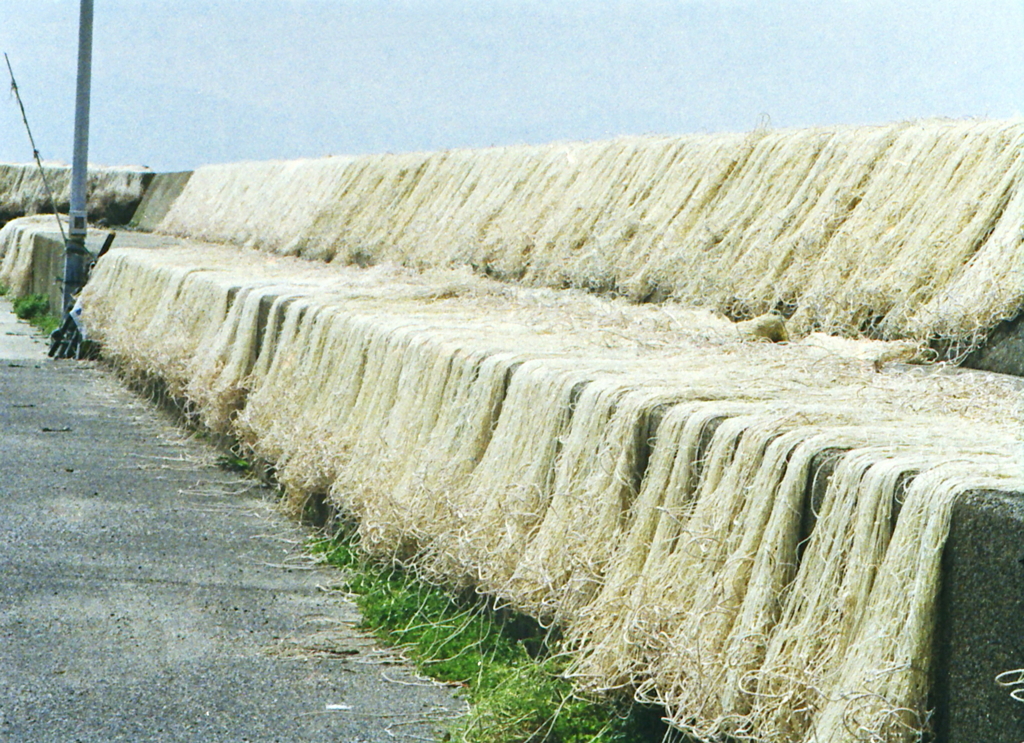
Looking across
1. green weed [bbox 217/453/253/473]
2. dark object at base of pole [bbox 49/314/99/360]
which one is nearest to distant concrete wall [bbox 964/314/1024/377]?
green weed [bbox 217/453/253/473]

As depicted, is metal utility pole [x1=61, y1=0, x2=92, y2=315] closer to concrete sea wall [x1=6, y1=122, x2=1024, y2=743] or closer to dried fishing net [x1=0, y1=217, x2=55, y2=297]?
concrete sea wall [x1=6, y1=122, x2=1024, y2=743]

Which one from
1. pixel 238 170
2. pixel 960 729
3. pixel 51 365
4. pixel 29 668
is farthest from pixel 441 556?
pixel 238 170

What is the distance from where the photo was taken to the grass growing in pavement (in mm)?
4195

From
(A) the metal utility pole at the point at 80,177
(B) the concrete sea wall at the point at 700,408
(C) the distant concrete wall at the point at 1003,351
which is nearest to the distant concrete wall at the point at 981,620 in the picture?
(B) the concrete sea wall at the point at 700,408

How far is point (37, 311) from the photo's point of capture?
61.5ft

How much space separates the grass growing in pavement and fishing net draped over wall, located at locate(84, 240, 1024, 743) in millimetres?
123

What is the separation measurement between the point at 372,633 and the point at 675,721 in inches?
84.4

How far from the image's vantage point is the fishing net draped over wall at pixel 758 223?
261 inches

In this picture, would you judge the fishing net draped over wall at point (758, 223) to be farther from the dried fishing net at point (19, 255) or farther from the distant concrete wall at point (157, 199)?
the distant concrete wall at point (157, 199)

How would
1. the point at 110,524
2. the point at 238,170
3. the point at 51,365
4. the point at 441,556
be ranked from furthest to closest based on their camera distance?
1. the point at 238,170
2. the point at 51,365
3. the point at 110,524
4. the point at 441,556

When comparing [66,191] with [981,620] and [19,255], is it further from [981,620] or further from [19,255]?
[981,620]

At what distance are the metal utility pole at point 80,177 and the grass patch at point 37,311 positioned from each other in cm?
161

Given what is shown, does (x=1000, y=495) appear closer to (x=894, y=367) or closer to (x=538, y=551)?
(x=538, y=551)

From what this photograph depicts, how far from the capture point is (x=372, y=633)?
555 centimetres
